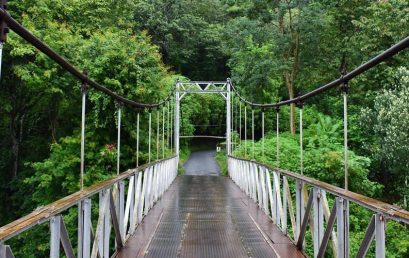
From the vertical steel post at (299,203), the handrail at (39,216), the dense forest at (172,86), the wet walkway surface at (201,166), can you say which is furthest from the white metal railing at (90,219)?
the wet walkway surface at (201,166)

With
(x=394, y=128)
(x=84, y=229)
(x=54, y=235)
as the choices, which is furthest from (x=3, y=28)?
(x=394, y=128)

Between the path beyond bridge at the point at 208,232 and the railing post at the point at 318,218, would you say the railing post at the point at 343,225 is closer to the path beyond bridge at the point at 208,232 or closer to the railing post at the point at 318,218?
the railing post at the point at 318,218

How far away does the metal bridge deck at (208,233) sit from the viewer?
3.94 meters

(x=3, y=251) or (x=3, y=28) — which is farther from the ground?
(x=3, y=28)

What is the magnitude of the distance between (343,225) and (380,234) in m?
0.68

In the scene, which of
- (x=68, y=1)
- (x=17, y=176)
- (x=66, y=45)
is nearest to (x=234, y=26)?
(x=68, y=1)

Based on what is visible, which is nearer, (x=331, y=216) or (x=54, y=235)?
(x=54, y=235)

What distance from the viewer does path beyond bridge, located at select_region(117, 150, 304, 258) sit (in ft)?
12.9

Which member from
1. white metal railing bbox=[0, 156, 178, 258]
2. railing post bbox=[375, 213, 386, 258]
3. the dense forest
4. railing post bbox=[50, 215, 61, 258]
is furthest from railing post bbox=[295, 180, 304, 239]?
the dense forest

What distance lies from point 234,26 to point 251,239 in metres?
14.4

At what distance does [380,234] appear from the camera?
2.02m

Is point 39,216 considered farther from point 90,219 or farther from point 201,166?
point 201,166

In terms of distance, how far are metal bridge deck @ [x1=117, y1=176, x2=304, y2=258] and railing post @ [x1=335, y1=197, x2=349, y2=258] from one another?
1060 mm

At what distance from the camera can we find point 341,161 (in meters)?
11.9
